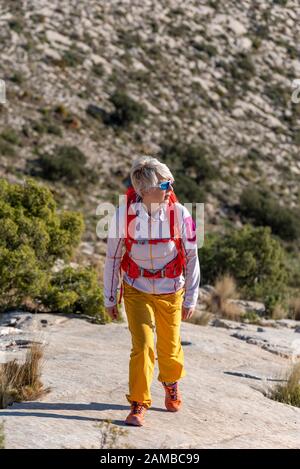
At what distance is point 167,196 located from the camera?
17.8ft

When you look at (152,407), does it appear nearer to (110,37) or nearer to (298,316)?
(298,316)

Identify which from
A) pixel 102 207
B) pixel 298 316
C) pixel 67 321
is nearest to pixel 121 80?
pixel 102 207

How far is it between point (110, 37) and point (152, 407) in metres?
20.2

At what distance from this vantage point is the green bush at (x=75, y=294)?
8891 mm

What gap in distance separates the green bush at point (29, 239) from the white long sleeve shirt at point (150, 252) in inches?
Result: 133

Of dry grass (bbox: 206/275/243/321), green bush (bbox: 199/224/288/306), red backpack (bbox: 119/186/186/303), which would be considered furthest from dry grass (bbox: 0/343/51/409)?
green bush (bbox: 199/224/288/306)

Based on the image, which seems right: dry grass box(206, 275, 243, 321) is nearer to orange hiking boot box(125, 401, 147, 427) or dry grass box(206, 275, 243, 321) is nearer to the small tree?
the small tree

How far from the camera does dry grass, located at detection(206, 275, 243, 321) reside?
451 inches

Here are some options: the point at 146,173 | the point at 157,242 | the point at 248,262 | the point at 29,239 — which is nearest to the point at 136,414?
the point at 157,242

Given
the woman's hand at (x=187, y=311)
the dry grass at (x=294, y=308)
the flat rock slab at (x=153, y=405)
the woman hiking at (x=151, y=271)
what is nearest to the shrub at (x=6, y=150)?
the dry grass at (x=294, y=308)

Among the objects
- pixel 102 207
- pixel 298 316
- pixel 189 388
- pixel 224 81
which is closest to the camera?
pixel 189 388

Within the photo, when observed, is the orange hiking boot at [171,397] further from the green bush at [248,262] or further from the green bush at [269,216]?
the green bush at [269,216]

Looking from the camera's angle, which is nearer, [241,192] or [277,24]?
[241,192]

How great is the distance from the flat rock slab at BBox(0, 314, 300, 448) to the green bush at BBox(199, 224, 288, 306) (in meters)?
5.23
